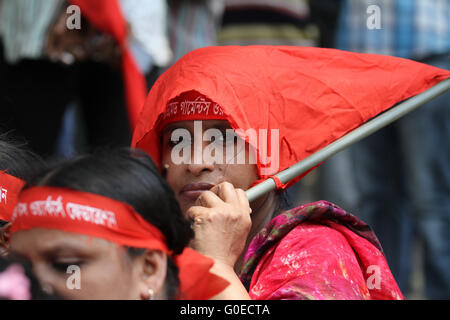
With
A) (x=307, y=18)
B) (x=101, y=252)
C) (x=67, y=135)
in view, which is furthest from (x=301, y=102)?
(x=67, y=135)

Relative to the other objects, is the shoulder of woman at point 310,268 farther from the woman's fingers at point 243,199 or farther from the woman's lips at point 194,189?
the woman's lips at point 194,189

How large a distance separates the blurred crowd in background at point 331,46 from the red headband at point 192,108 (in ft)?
4.55

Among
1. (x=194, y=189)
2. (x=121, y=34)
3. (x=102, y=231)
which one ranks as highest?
(x=121, y=34)

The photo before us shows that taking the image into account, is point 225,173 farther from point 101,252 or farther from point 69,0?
point 69,0

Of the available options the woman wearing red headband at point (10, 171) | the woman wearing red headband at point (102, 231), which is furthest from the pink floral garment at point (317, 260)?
the woman wearing red headband at point (10, 171)

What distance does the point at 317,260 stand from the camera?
1.81 m

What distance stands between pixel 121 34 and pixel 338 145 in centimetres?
233

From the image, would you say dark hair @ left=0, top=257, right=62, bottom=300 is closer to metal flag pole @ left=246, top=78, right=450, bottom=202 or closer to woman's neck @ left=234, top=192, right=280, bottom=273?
metal flag pole @ left=246, top=78, right=450, bottom=202

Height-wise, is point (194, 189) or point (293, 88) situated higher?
point (293, 88)

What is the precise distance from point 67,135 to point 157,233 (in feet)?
11.2

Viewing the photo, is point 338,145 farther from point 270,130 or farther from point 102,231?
point 102,231

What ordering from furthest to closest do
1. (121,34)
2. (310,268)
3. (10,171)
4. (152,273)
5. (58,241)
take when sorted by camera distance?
(121,34) → (10,171) → (310,268) → (152,273) → (58,241)

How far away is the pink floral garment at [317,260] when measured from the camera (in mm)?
1725

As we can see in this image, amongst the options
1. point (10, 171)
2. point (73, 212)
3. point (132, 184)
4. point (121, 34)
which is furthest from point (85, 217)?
point (121, 34)
